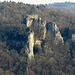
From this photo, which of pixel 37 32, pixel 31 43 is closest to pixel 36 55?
pixel 31 43

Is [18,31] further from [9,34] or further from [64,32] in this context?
[64,32]

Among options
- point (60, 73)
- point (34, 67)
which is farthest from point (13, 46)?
point (60, 73)

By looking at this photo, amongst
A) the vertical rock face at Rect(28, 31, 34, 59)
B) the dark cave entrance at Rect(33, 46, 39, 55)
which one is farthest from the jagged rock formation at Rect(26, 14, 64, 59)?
the dark cave entrance at Rect(33, 46, 39, 55)

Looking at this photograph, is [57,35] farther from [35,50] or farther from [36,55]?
[36,55]

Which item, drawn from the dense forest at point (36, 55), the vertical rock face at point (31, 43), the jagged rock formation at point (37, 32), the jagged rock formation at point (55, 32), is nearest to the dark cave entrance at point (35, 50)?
the dense forest at point (36, 55)

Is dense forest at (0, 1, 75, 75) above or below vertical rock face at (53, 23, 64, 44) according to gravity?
below

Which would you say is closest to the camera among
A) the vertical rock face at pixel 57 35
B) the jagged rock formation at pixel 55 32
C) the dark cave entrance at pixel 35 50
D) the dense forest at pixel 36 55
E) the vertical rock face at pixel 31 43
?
the dense forest at pixel 36 55

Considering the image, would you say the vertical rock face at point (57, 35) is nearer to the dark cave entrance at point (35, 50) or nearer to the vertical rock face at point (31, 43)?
the dark cave entrance at point (35, 50)

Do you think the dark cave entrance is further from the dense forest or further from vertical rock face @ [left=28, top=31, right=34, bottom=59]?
vertical rock face @ [left=28, top=31, right=34, bottom=59]
